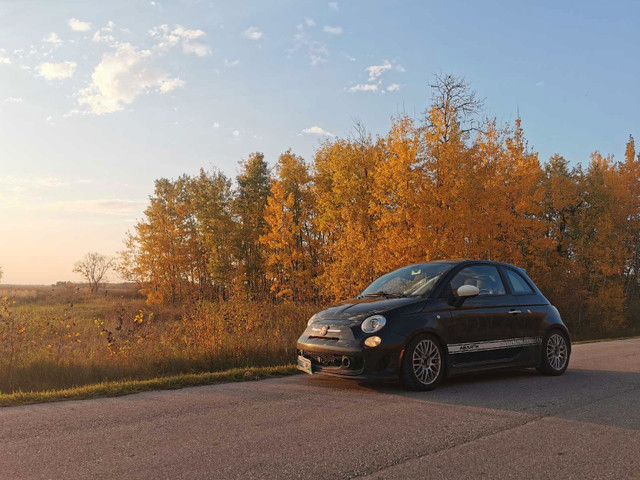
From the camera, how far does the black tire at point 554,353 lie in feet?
27.3

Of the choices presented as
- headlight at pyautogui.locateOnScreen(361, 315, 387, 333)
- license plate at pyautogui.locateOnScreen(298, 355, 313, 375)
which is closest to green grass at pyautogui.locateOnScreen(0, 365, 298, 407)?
license plate at pyautogui.locateOnScreen(298, 355, 313, 375)

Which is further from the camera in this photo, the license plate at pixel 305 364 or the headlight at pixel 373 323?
the license plate at pixel 305 364

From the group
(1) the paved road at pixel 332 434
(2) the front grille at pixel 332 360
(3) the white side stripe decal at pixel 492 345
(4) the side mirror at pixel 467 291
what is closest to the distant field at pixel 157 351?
(1) the paved road at pixel 332 434

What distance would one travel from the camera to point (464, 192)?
21531mm

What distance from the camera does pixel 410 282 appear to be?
7.84 metres

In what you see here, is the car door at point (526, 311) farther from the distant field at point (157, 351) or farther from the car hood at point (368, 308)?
the distant field at point (157, 351)

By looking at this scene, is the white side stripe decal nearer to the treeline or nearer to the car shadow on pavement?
the car shadow on pavement

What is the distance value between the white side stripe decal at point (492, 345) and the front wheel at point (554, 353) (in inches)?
8.7

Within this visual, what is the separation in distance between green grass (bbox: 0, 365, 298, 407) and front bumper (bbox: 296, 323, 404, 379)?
66.7 inches

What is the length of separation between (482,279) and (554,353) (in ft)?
6.01

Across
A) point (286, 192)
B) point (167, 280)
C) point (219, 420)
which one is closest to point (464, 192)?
point (219, 420)

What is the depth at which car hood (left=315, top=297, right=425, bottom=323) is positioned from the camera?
6.80m

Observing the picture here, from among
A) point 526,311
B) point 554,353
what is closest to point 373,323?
point 526,311

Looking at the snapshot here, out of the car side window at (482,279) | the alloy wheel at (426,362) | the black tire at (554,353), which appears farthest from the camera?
the black tire at (554,353)
